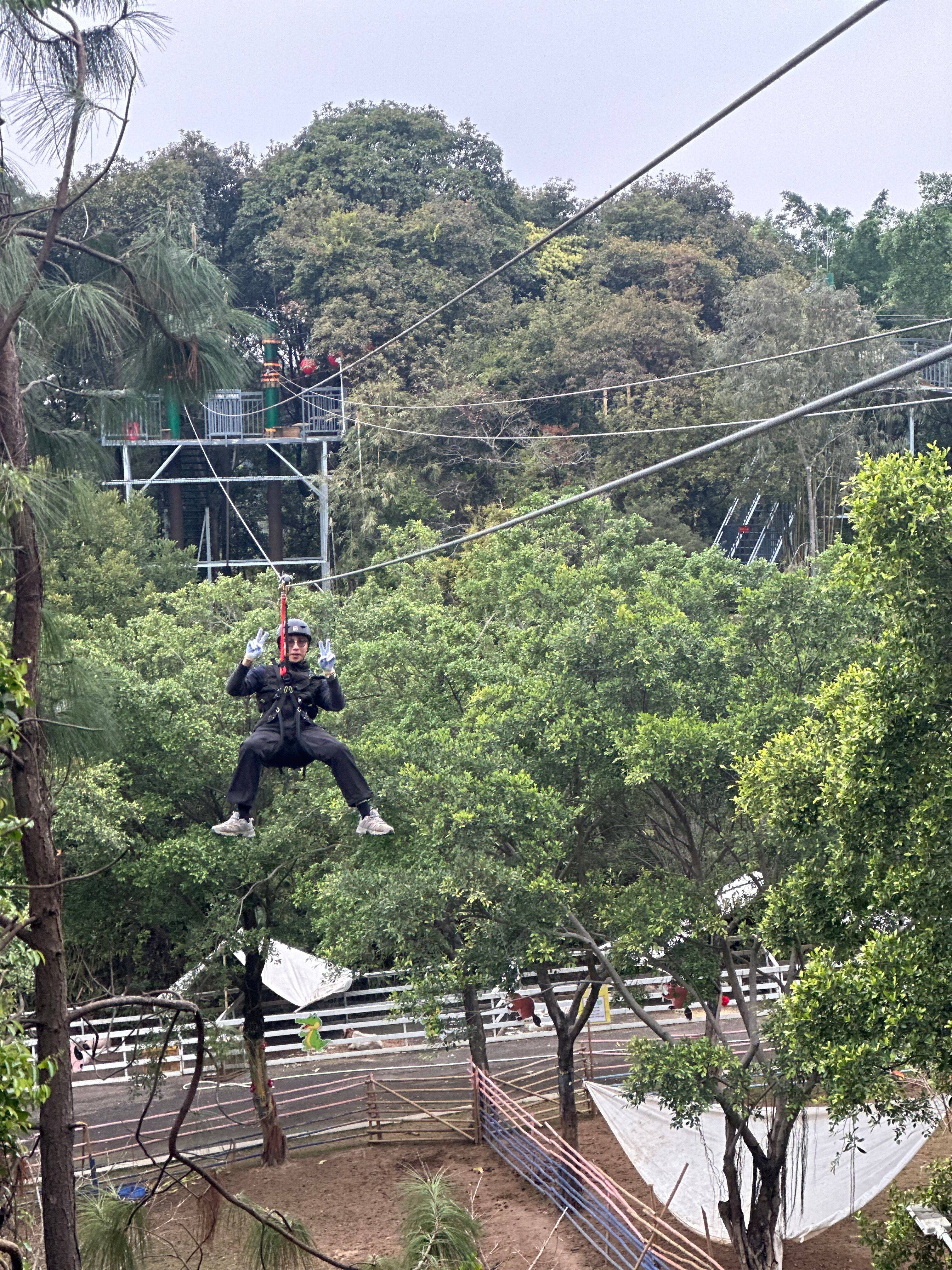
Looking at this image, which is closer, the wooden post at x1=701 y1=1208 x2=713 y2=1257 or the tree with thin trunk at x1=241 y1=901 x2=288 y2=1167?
the wooden post at x1=701 y1=1208 x2=713 y2=1257

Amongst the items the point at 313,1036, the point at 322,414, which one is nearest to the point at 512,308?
the point at 322,414

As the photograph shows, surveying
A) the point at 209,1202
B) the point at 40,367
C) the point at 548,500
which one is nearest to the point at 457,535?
the point at 548,500

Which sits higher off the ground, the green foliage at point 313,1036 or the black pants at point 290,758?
the black pants at point 290,758

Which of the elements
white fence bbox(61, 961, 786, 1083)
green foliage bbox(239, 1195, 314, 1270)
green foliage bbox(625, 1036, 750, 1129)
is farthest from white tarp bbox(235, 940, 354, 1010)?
green foliage bbox(239, 1195, 314, 1270)

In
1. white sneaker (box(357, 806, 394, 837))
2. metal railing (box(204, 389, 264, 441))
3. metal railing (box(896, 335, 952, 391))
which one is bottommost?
white sneaker (box(357, 806, 394, 837))

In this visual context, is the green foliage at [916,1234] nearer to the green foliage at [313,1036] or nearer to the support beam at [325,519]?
the green foliage at [313,1036]

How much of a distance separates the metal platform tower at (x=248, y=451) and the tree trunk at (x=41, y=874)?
19882 mm

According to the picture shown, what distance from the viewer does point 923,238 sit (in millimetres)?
35438

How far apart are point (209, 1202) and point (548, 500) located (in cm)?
1986

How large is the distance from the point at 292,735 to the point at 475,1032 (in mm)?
8097

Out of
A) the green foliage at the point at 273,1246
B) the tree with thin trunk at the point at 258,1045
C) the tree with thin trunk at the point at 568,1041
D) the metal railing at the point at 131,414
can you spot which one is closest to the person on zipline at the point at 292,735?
the metal railing at the point at 131,414

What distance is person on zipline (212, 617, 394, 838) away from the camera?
26.1 ft

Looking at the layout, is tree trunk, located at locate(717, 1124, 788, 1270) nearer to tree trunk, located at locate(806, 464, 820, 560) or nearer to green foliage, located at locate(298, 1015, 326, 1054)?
green foliage, located at locate(298, 1015, 326, 1054)

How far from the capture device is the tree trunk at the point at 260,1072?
48.5 ft
